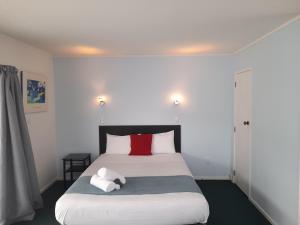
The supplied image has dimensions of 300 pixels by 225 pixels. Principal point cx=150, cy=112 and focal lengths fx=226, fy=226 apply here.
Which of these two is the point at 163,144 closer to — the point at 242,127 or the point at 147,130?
the point at 147,130

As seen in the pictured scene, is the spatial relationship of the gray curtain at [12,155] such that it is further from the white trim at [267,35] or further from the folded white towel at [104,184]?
the white trim at [267,35]

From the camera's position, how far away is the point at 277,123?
2.71m

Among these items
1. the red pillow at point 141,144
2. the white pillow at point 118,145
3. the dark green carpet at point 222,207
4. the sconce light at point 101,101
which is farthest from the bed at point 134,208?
the sconce light at point 101,101

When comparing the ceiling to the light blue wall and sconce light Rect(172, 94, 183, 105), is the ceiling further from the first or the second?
sconce light Rect(172, 94, 183, 105)

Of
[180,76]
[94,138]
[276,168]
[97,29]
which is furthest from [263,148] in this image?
[94,138]

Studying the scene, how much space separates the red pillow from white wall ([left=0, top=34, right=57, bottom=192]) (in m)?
1.54

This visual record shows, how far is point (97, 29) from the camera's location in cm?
275

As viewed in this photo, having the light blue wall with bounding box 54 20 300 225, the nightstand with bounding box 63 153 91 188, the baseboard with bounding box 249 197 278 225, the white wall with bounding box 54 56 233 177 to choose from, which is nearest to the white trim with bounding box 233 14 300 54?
the light blue wall with bounding box 54 20 300 225

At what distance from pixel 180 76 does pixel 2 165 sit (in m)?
3.17

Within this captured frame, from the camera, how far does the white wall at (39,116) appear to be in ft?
10.2

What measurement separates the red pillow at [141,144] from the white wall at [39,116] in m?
1.54

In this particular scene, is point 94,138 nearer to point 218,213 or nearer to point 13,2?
point 218,213

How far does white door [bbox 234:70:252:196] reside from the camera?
11.8ft

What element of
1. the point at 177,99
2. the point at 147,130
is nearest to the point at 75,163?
the point at 147,130
